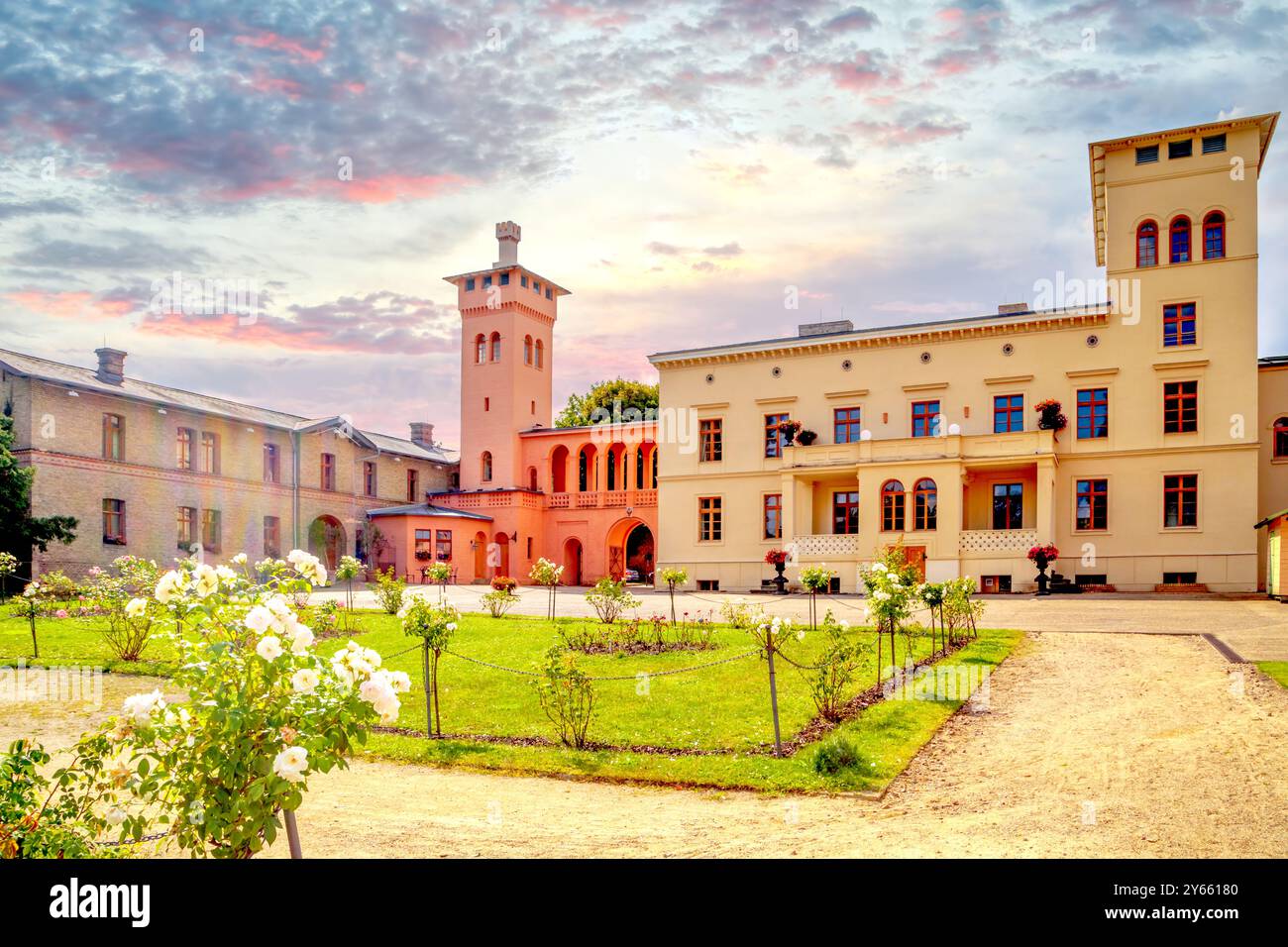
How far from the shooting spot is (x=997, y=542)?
105ft

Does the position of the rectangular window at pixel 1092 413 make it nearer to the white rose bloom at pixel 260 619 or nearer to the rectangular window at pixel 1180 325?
the rectangular window at pixel 1180 325

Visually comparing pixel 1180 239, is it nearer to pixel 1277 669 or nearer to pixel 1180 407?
pixel 1180 407

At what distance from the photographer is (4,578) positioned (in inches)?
1170

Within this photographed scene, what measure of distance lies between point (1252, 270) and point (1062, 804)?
Answer: 29863 millimetres

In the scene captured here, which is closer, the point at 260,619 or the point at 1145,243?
the point at 260,619

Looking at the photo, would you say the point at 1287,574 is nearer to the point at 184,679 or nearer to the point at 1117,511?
the point at 1117,511

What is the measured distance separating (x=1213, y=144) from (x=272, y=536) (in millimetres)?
39123

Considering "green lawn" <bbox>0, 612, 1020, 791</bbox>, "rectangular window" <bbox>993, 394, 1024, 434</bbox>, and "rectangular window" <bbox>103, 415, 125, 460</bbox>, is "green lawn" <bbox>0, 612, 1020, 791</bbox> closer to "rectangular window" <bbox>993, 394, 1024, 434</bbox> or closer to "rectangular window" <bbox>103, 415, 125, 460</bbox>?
"rectangular window" <bbox>993, 394, 1024, 434</bbox>

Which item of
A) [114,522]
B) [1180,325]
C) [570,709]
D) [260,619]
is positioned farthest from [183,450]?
[260,619]

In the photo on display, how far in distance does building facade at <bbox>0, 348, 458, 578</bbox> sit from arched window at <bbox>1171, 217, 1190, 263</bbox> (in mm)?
34407

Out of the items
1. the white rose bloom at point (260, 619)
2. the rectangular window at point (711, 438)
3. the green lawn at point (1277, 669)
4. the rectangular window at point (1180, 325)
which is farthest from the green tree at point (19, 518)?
the rectangular window at point (1180, 325)

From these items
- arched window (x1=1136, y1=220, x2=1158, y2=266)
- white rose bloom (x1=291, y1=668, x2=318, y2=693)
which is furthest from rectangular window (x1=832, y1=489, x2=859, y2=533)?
white rose bloom (x1=291, y1=668, x2=318, y2=693)

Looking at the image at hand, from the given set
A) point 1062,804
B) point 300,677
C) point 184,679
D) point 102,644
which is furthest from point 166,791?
point 102,644

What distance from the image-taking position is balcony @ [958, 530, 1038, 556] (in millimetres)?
31688
